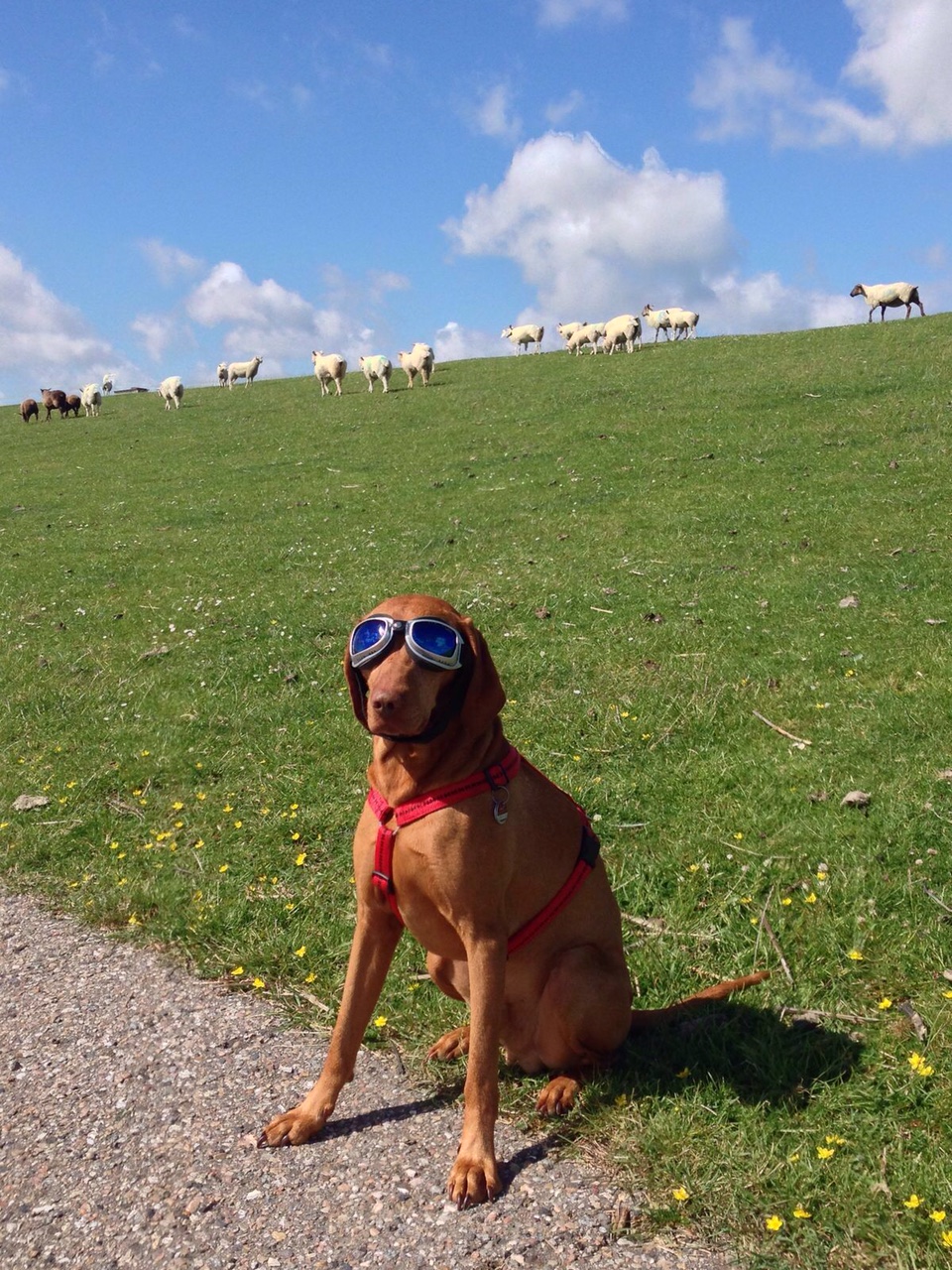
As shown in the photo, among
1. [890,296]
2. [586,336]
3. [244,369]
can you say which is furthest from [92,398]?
[890,296]

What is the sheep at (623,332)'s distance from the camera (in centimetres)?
4728

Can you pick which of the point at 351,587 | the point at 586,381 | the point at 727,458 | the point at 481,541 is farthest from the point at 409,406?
the point at 351,587

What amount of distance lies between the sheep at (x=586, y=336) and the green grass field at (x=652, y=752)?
95.6ft

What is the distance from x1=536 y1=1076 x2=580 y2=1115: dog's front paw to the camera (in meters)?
4.07

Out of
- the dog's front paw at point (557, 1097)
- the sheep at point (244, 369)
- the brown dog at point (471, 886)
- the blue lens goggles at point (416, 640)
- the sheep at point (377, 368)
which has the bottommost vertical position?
the dog's front paw at point (557, 1097)

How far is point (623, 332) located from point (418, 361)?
10.4 meters

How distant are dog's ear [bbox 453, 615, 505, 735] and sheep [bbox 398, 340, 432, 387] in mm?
42726

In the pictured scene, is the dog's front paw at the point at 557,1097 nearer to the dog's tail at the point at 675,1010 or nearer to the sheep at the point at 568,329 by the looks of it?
the dog's tail at the point at 675,1010

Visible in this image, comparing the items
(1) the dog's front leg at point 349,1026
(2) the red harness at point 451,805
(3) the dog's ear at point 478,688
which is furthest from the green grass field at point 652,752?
(3) the dog's ear at point 478,688

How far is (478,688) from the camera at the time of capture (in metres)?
3.78

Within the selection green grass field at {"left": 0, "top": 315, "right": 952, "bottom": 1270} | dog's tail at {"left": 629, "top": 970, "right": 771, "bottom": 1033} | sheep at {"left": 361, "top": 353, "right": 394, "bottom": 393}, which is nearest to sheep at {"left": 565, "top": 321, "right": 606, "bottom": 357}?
sheep at {"left": 361, "top": 353, "right": 394, "bottom": 393}

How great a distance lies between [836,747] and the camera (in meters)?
7.48

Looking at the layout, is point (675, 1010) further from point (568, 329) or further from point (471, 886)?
point (568, 329)

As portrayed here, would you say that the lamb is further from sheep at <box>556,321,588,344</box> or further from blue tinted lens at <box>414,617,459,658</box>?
blue tinted lens at <box>414,617,459,658</box>
